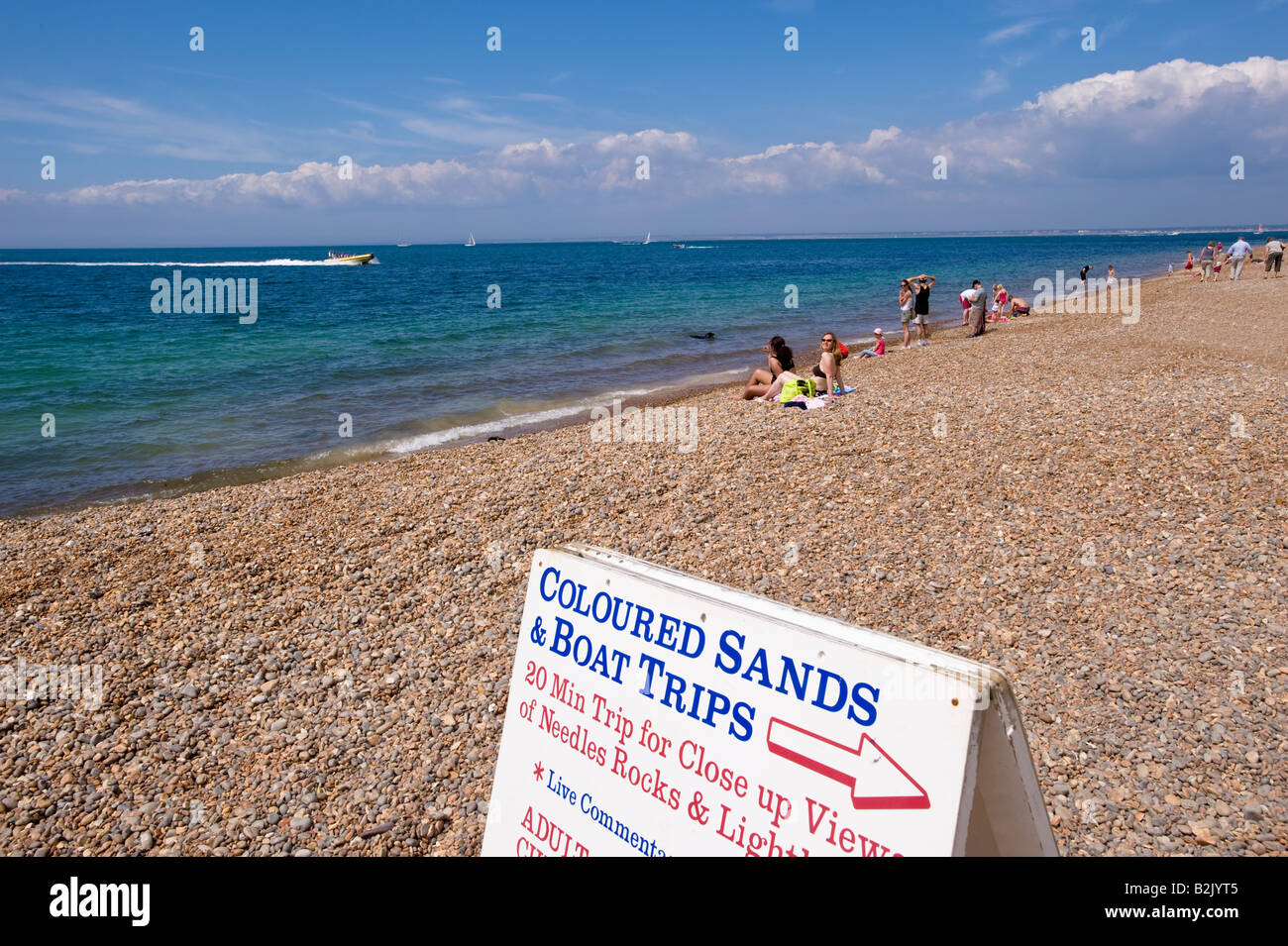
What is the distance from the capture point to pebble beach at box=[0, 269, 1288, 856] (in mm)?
4676

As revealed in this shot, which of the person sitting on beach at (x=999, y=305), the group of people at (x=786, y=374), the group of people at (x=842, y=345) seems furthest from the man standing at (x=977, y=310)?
the group of people at (x=786, y=374)

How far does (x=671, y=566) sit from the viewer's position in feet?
25.8

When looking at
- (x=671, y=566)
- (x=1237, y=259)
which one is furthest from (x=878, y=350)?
(x=1237, y=259)

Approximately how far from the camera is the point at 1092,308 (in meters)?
30.2

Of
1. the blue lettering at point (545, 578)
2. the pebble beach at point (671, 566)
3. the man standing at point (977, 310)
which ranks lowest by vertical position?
the pebble beach at point (671, 566)

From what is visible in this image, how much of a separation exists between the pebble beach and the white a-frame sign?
2232 millimetres

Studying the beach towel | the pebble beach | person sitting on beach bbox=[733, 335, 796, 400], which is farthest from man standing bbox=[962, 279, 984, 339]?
the beach towel

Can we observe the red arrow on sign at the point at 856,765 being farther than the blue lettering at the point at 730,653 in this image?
No

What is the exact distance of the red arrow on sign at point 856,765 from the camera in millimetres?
2008

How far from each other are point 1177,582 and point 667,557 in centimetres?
456

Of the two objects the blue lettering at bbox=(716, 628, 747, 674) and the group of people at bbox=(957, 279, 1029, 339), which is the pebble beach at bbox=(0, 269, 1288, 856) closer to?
the blue lettering at bbox=(716, 628, 747, 674)

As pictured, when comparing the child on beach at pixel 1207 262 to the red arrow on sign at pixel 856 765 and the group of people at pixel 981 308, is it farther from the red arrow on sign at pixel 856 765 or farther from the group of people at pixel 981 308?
the red arrow on sign at pixel 856 765

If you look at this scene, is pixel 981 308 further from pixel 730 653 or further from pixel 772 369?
pixel 730 653

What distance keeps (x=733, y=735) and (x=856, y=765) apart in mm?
392
